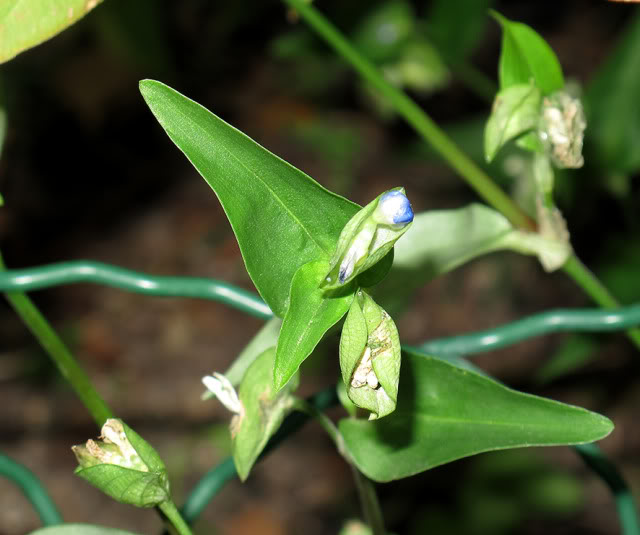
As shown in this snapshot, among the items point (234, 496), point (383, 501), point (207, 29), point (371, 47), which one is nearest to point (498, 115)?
point (371, 47)

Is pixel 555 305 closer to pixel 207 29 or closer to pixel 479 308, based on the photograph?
pixel 479 308

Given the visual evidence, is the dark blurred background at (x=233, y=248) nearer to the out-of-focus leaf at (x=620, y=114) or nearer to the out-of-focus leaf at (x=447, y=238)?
the out-of-focus leaf at (x=620, y=114)

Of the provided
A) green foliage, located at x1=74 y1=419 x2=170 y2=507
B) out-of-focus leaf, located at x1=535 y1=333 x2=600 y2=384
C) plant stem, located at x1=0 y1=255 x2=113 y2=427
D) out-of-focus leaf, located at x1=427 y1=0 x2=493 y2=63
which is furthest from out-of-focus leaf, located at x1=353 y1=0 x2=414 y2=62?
green foliage, located at x1=74 y1=419 x2=170 y2=507

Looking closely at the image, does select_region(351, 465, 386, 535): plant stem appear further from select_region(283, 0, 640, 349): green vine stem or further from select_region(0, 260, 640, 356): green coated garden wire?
select_region(283, 0, 640, 349): green vine stem

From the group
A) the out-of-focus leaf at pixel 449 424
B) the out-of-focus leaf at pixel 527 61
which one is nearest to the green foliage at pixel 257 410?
the out-of-focus leaf at pixel 449 424

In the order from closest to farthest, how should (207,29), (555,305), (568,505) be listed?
(568,505)
(555,305)
(207,29)

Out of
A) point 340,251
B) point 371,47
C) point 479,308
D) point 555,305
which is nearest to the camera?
point 340,251

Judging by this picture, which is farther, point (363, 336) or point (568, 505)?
point (568, 505)

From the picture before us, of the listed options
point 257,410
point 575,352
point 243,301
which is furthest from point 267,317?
point 575,352
